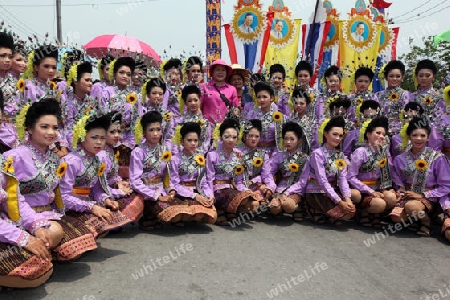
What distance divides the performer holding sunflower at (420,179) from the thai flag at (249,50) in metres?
5.09

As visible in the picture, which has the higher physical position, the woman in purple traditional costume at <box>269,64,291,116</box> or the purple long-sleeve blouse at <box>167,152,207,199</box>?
the woman in purple traditional costume at <box>269,64,291,116</box>

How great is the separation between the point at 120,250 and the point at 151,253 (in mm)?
319

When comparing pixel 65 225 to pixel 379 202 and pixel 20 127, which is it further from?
pixel 379 202

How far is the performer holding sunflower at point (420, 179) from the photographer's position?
421 cm

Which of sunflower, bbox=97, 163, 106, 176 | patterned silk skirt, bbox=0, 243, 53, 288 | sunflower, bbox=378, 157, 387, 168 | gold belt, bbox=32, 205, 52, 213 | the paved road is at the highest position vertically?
sunflower, bbox=97, 163, 106, 176

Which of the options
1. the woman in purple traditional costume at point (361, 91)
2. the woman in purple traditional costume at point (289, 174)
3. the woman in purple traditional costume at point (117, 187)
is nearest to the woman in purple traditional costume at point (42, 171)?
the woman in purple traditional costume at point (117, 187)

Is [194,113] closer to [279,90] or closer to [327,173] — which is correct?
[279,90]

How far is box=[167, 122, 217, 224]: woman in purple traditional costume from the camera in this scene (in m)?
4.28

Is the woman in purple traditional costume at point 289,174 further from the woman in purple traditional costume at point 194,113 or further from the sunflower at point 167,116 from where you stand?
the sunflower at point 167,116

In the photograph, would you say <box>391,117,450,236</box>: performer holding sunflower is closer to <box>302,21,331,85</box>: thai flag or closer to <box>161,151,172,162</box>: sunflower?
<box>161,151,172,162</box>: sunflower

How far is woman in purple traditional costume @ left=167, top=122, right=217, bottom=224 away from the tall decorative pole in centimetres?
816

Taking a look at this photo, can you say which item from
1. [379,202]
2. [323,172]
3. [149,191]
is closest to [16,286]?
[149,191]

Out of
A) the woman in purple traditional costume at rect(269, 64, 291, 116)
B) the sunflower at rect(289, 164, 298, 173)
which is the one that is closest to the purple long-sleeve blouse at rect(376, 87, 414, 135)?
the woman in purple traditional costume at rect(269, 64, 291, 116)

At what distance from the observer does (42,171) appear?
296 cm
